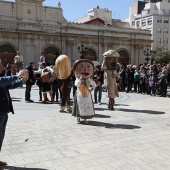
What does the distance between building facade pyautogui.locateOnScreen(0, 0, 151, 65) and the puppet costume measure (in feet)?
74.7

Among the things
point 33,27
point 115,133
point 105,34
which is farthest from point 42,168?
point 105,34

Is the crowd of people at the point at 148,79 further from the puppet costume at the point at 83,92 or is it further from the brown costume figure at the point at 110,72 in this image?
the puppet costume at the point at 83,92

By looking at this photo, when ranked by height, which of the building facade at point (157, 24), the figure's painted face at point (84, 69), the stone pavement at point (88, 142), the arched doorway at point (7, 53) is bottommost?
the stone pavement at point (88, 142)

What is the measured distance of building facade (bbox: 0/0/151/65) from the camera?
1281 inches

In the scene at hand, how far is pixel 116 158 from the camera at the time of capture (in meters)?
5.00

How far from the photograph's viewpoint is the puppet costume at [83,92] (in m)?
7.83

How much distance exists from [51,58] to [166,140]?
30.1 metres

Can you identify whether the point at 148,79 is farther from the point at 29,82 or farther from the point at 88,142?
the point at 88,142

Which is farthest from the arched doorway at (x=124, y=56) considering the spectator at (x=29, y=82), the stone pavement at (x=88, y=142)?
the stone pavement at (x=88, y=142)

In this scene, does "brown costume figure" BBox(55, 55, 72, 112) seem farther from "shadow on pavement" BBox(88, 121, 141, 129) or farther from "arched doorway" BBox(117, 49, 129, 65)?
"arched doorway" BBox(117, 49, 129, 65)

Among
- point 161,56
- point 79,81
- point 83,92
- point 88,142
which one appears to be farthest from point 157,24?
point 88,142

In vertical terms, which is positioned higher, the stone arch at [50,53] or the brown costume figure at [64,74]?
the stone arch at [50,53]

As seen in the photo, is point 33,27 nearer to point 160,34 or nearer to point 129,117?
point 129,117

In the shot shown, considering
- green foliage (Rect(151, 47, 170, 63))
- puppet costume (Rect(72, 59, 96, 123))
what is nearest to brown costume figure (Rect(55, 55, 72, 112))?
puppet costume (Rect(72, 59, 96, 123))
